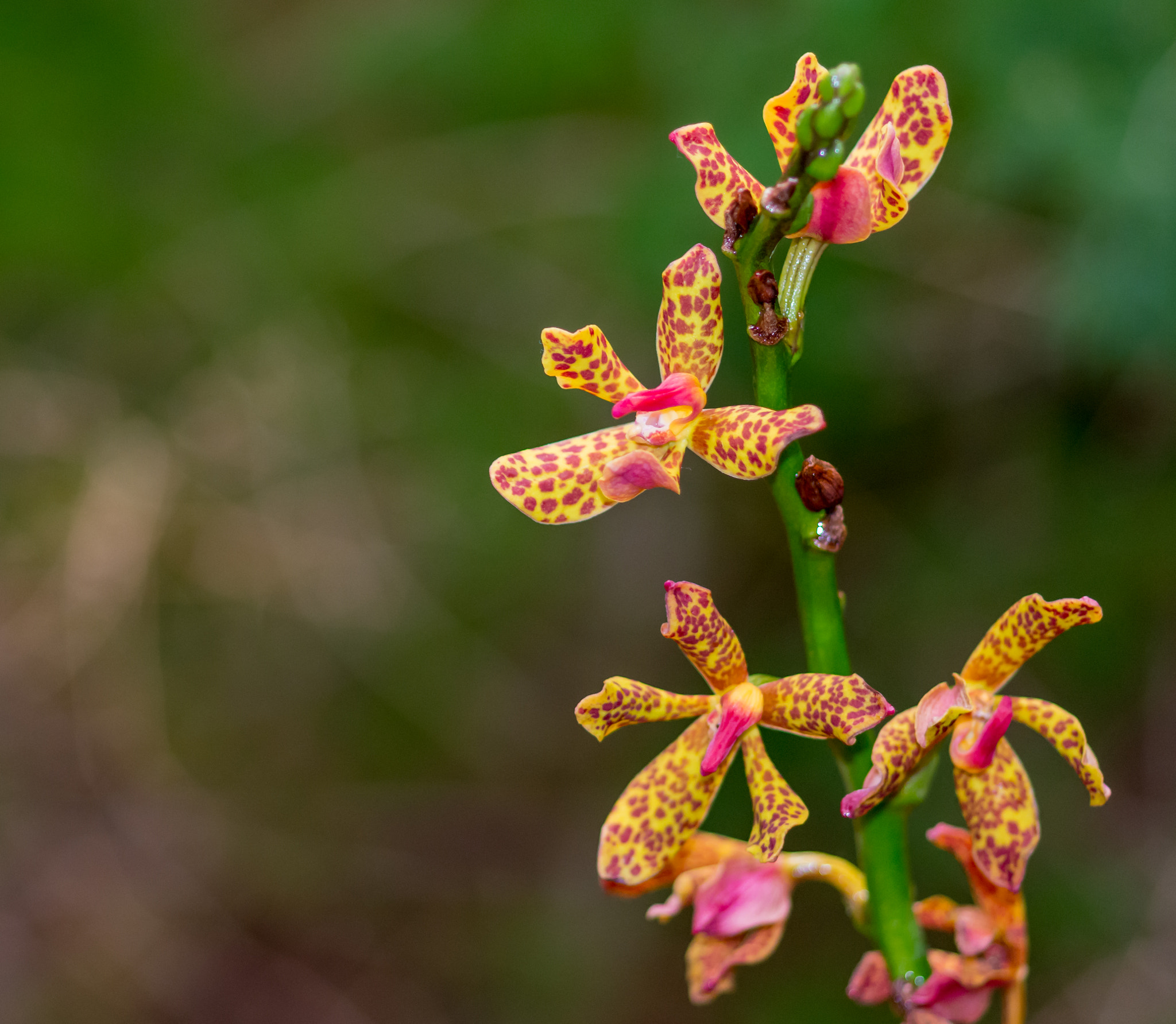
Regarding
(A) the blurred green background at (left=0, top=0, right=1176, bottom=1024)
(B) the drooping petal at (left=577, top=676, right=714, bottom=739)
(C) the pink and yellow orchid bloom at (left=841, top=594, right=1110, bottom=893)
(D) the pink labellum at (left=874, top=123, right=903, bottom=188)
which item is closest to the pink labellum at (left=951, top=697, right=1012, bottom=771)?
(C) the pink and yellow orchid bloom at (left=841, top=594, right=1110, bottom=893)

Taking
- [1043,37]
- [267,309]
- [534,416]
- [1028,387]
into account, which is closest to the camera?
[1043,37]

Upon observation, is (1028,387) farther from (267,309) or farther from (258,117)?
(258,117)

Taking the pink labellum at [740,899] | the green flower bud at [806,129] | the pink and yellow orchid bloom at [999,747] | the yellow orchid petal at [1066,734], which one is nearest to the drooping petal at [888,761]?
the pink and yellow orchid bloom at [999,747]

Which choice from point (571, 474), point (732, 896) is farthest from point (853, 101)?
point (732, 896)

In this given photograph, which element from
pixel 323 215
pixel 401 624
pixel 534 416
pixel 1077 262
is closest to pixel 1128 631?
pixel 1077 262

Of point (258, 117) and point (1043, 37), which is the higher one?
point (258, 117)

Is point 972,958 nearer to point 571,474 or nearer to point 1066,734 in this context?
point 1066,734
